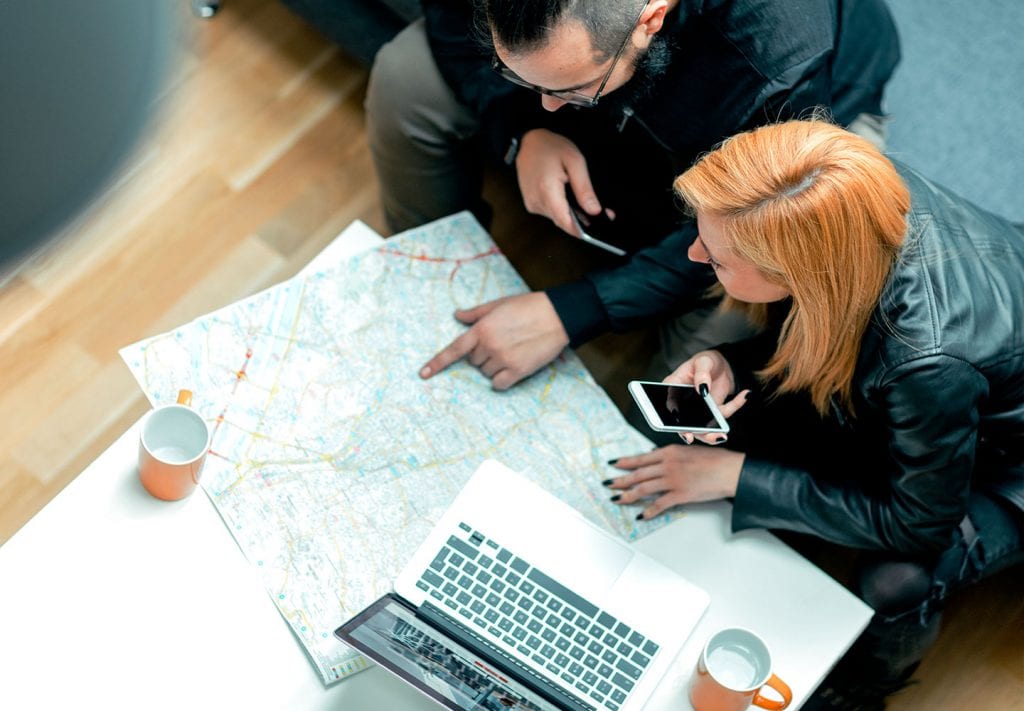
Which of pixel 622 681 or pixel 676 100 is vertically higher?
pixel 676 100

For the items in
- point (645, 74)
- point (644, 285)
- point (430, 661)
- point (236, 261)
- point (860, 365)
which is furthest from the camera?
point (236, 261)

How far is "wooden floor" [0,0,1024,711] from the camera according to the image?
5.76 feet

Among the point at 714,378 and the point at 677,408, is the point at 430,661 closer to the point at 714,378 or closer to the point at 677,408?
the point at 677,408

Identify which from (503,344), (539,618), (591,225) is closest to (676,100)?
(591,225)

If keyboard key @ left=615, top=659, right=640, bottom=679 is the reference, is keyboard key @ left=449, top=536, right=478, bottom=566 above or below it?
above

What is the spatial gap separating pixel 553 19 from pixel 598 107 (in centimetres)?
33

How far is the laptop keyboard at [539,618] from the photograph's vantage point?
113 centimetres

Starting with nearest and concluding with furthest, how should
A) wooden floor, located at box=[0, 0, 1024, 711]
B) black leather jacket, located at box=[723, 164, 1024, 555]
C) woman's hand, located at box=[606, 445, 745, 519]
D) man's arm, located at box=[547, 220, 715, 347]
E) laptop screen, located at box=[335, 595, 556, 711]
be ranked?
laptop screen, located at box=[335, 595, 556, 711] → black leather jacket, located at box=[723, 164, 1024, 555] → woman's hand, located at box=[606, 445, 745, 519] → man's arm, located at box=[547, 220, 715, 347] → wooden floor, located at box=[0, 0, 1024, 711]

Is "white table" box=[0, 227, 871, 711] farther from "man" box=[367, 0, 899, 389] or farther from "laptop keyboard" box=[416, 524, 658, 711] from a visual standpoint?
"man" box=[367, 0, 899, 389]

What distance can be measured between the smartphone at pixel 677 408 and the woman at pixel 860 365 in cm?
6

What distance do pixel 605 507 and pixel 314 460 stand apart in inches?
13.5

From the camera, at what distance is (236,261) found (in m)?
1.93

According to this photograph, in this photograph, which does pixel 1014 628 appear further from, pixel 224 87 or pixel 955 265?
pixel 224 87

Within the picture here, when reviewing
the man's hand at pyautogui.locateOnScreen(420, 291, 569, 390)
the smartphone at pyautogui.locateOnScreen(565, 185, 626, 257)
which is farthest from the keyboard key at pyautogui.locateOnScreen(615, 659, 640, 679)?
the smartphone at pyautogui.locateOnScreen(565, 185, 626, 257)
